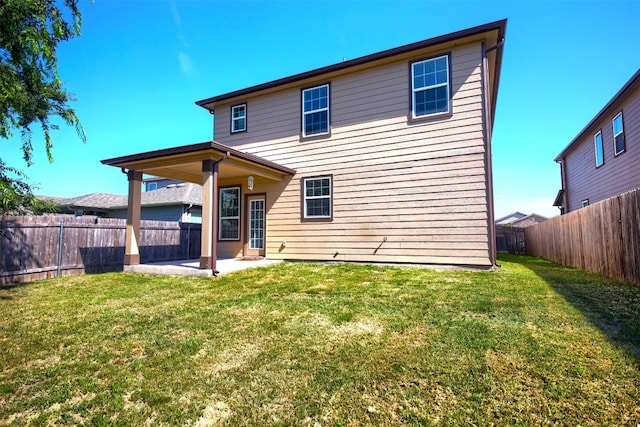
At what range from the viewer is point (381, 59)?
8.25 m

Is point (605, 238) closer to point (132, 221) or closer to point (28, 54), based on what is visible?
point (28, 54)

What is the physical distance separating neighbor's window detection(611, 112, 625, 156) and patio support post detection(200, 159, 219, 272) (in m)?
12.7

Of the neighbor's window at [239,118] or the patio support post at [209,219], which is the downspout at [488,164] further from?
the neighbor's window at [239,118]

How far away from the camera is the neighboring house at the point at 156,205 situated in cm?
1817

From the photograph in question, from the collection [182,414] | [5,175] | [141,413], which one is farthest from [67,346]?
A: [5,175]

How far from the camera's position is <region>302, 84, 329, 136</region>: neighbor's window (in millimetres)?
9195

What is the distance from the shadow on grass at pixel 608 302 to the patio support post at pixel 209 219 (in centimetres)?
641

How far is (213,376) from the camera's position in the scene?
2617 millimetres

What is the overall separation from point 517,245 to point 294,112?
1332cm

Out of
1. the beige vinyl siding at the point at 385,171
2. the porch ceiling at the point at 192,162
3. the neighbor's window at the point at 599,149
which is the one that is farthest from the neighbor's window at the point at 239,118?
the neighbor's window at the point at 599,149

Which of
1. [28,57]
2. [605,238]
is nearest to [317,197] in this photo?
[28,57]

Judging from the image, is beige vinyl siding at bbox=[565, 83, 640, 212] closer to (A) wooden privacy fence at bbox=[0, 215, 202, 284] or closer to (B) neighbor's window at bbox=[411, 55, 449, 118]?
(B) neighbor's window at bbox=[411, 55, 449, 118]

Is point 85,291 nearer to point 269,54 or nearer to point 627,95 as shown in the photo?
point 269,54

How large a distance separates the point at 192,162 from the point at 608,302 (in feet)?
26.2
